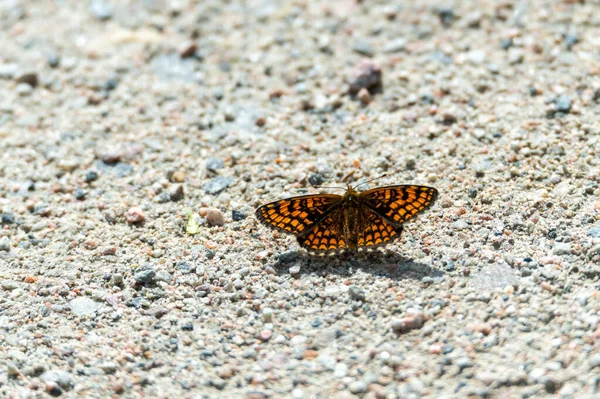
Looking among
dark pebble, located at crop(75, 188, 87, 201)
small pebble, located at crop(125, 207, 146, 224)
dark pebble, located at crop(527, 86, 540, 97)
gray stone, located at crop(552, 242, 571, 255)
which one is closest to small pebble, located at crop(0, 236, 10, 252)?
dark pebble, located at crop(75, 188, 87, 201)

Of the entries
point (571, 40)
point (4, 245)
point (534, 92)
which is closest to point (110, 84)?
point (4, 245)

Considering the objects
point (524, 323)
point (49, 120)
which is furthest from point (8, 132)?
point (524, 323)

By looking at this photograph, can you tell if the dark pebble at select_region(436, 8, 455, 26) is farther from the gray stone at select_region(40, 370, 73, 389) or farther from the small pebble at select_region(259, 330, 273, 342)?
the gray stone at select_region(40, 370, 73, 389)

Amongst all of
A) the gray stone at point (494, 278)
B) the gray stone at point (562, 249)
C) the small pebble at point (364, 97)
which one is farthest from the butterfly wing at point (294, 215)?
the small pebble at point (364, 97)

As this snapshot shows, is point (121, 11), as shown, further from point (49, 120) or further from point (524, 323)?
point (524, 323)

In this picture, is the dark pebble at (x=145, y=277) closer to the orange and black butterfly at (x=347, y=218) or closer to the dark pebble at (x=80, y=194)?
the orange and black butterfly at (x=347, y=218)

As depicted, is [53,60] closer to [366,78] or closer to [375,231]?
[366,78]
